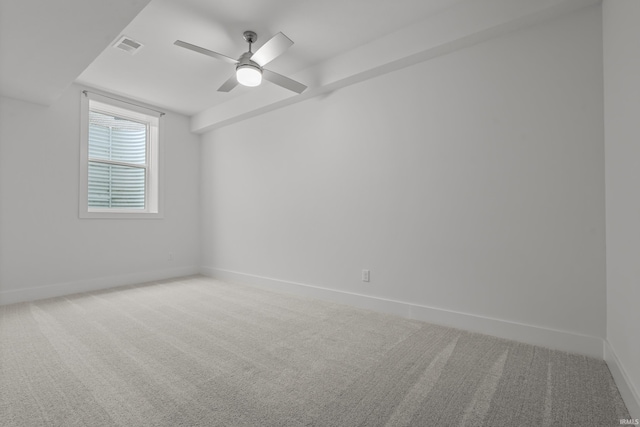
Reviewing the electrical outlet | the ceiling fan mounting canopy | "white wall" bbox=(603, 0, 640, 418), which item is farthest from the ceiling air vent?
"white wall" bbox=(603, 0, 640, 418)

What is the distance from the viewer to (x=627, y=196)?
5.05 feet

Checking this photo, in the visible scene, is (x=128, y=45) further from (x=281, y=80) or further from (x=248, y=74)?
(x=281, y=80)

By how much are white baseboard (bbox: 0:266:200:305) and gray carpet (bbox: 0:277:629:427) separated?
59 cm

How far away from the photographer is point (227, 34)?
272 cm

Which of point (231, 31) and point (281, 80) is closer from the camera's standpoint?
point (231, 31)

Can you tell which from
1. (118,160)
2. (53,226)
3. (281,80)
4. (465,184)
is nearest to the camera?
(465,184)

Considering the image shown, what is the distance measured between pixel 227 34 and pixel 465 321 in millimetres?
3262

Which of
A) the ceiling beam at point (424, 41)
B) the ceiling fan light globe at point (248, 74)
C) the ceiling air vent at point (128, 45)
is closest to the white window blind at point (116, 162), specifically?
the ceiling air vent at point (128, 45)

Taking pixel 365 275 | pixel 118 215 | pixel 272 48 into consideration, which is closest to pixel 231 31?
pixel 272 48

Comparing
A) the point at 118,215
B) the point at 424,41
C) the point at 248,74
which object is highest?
the point at 424,41

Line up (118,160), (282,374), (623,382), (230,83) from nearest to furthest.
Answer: (623,382) < (282,374) < (230,83) < (118,160)

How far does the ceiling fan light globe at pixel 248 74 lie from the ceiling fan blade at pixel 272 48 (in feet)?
0.23

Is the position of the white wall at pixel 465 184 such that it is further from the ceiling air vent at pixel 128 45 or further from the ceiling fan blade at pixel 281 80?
the ceiling air vent at pixel 128 45

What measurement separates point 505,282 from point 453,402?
47.6 inches
